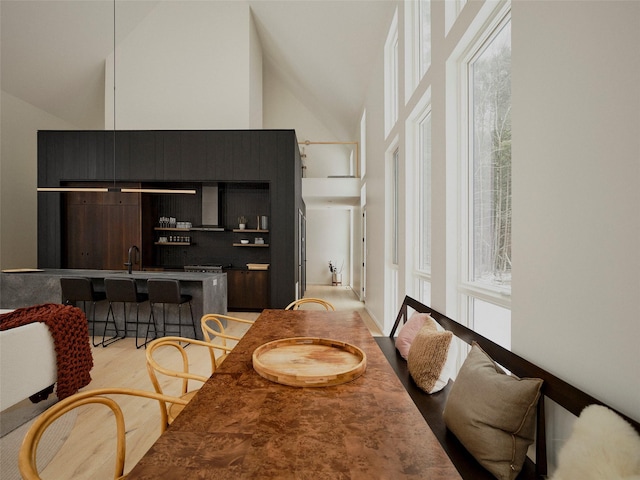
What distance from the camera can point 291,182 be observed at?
633cm

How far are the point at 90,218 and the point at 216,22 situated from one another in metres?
4.50

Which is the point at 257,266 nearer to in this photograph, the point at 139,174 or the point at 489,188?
the point at 139,174

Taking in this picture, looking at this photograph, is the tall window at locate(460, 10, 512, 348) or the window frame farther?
the window frame

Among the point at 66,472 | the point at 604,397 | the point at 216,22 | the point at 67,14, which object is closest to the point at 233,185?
the point at 216,22

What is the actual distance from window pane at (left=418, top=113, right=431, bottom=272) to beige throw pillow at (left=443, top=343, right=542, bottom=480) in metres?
2.26

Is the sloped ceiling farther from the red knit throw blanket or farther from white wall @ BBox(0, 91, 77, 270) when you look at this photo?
the red knit throw blanket

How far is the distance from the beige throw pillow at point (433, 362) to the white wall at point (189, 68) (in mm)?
6189

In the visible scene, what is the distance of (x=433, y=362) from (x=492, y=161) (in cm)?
130

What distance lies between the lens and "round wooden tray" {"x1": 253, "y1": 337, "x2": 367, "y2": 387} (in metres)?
1.36

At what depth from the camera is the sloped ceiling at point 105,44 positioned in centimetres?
559

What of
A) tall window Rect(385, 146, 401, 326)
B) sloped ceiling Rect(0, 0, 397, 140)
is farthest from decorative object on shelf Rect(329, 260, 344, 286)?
tall window Rect(385, 146, 401, 326)

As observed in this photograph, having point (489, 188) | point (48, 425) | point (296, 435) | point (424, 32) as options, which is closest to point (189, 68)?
point (424, 32)

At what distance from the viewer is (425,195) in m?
3.83

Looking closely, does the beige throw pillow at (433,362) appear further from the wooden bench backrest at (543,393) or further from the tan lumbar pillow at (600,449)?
the tan lumbar pillow at (600,449)
